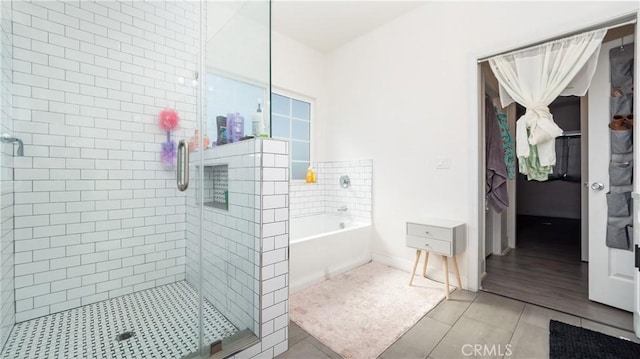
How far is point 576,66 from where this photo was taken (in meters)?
1.94

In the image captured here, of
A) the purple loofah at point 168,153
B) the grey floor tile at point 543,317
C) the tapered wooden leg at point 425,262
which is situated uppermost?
the purple loofah at point 168,153

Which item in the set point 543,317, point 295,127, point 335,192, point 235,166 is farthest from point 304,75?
point 543,317

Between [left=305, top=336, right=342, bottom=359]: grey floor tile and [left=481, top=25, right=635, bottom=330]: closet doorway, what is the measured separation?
164 centimetres

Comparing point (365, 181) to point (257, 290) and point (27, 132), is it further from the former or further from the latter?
point (27, 132)

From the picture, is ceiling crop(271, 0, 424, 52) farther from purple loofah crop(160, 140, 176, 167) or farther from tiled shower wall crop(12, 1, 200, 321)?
purple loofah crop(160, 140, 176, 167)

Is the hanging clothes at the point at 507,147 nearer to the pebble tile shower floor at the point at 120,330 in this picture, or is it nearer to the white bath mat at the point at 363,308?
the white bath mat at the point at 363,308

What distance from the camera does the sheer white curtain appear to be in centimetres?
195

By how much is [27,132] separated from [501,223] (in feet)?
15.4

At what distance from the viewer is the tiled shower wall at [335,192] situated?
326 cm

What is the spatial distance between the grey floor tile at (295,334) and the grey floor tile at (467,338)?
2.58 feet

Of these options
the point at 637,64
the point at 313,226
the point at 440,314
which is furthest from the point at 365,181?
the point at 637,64

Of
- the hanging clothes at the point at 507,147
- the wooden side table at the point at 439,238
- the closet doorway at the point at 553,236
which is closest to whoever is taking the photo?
the closet doorway at the point at 553,236

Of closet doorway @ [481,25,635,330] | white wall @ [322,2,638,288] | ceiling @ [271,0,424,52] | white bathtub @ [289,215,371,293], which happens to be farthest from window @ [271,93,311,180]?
closet doorway @ [481,25,635,330]

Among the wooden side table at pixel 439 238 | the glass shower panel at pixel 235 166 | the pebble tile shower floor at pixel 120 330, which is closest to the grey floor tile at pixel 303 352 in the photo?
the glass shower panel at pixel 235 166
